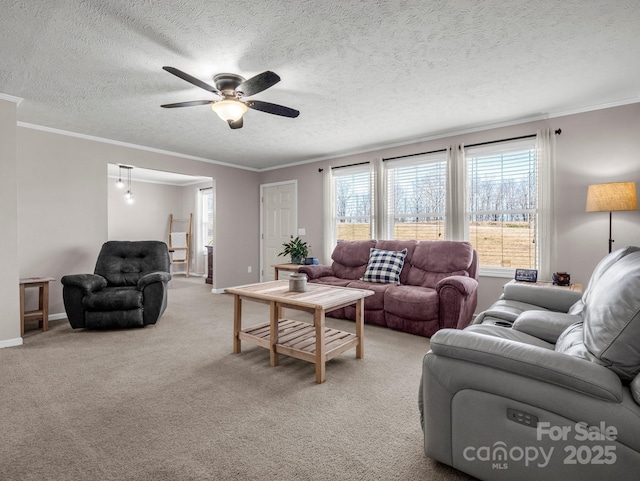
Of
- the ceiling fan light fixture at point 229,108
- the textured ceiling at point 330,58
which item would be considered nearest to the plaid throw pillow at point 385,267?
the textured ceiling at point 330,58

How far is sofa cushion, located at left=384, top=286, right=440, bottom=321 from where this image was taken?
11.5ft

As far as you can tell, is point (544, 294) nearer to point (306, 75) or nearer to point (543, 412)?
point (543, 412)

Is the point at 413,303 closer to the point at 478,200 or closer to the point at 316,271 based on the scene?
the point at 316,271

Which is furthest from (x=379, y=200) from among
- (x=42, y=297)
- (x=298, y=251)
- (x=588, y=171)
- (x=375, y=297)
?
(x=42, y=297)

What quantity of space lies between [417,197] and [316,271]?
1.85 meters

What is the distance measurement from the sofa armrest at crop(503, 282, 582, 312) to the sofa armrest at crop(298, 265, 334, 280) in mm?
2481

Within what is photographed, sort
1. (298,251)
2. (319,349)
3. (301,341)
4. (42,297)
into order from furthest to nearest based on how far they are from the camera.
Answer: (298,251) → (42,297) → (301,341) → (319,349)

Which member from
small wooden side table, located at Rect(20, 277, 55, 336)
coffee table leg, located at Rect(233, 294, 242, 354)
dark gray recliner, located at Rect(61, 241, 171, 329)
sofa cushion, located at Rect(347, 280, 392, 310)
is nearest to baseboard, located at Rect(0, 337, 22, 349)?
small wooden side table, located at Rect(20, 277, 55, 336)

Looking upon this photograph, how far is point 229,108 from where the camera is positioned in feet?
9.08

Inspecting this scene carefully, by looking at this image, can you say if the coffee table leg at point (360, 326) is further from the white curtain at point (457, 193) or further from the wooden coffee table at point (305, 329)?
the white curtain at point (457, 193)

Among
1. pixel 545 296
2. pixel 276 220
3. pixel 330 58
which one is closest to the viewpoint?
pixel 330 58

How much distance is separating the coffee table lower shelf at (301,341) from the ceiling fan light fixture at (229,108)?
1.94 metres

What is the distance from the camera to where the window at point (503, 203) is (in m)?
3.99

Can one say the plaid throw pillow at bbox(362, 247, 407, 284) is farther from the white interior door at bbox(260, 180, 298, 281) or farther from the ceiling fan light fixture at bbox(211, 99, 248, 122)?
the ceiling fan light fixture at bbox(211, 99, 248, 122)
